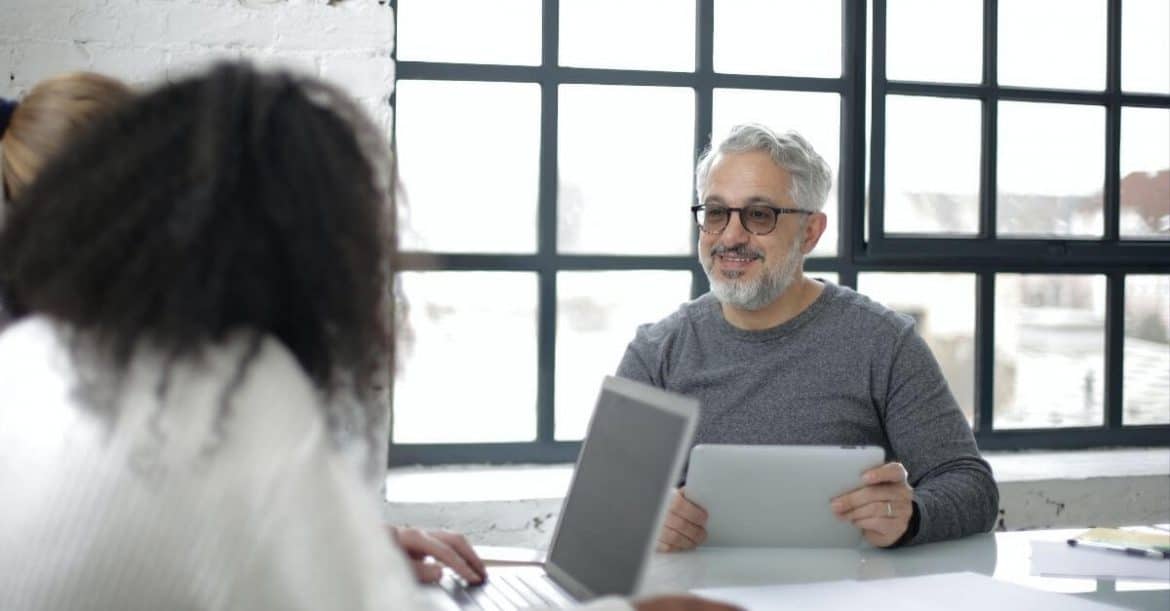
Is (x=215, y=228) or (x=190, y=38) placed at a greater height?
(x=190, y=38)

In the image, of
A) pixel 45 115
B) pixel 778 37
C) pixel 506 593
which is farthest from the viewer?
pixel 778 37

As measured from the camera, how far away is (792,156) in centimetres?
241

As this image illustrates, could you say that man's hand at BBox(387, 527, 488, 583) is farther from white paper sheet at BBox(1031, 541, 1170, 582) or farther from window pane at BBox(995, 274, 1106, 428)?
window pane at BBox(995, 274, 1106, 428)

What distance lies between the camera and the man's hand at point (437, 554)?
5.02ft

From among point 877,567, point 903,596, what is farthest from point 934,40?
point 903,596

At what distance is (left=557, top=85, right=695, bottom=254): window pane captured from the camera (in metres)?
3.01

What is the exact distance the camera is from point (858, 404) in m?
2.31

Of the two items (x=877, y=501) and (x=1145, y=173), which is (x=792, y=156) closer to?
(x=877, y=501)

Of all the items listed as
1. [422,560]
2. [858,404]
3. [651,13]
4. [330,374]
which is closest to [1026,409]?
[858,404]

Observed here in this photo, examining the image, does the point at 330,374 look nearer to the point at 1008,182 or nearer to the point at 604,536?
the point at 604,536

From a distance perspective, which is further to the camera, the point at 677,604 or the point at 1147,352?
the point at 1147,352

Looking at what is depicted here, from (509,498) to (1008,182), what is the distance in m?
1.57

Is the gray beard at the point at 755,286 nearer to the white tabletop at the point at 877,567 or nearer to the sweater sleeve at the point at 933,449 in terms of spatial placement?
the sweater sleeve at the point at 933,449

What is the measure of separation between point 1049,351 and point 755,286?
1.35 metres
